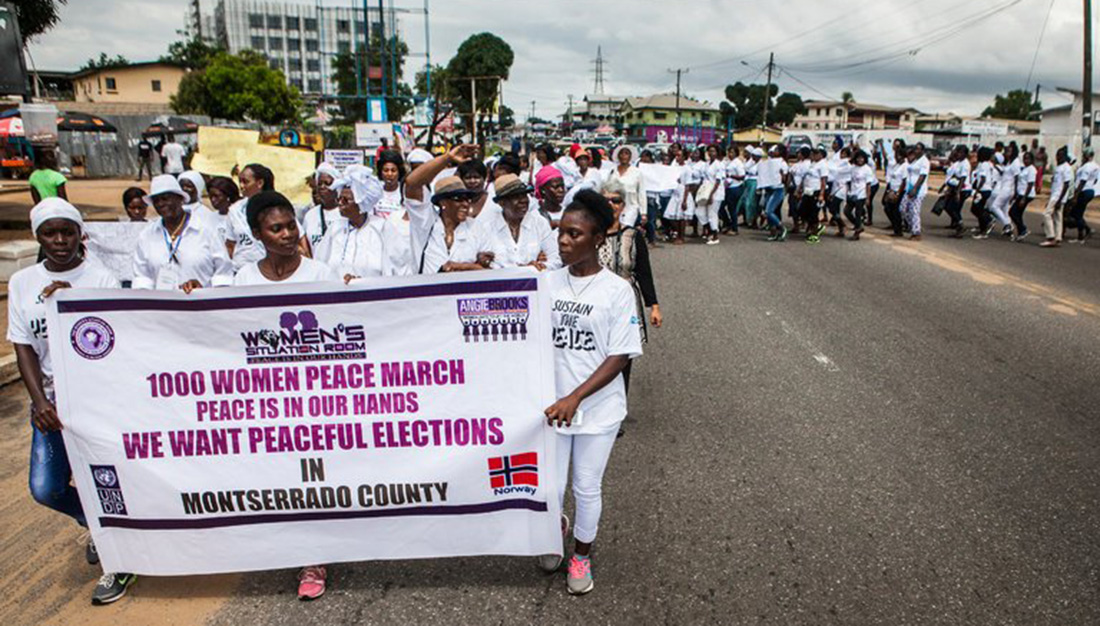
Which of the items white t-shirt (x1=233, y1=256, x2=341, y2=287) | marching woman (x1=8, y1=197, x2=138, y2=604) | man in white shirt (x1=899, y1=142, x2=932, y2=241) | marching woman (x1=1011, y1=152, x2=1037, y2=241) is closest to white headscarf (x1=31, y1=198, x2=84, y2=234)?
marching woman (x1=8, y1=197, x2=138, y2=604)

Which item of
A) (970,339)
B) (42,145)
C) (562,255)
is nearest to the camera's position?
(562,255)

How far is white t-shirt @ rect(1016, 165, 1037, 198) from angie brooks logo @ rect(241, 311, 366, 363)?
14571mm

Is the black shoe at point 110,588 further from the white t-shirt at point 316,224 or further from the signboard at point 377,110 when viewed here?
the signboard at point 377,110

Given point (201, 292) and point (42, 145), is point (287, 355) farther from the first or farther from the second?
point (42, 145)

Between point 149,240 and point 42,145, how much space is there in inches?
306

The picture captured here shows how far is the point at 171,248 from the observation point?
442 cm

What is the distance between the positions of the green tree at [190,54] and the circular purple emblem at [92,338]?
230ft

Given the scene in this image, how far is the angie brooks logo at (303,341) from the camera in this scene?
10.3 feet

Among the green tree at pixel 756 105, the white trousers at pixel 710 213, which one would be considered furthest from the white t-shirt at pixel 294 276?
the green tree at pixel 756 105

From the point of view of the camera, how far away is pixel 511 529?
3.23 meters

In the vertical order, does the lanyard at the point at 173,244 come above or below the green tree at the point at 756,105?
below

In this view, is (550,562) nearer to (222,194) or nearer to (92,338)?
(92,338)

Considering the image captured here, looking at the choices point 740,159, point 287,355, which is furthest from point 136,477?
point 740,159

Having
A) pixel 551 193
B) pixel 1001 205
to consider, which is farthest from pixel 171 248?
pixel 1001 205
